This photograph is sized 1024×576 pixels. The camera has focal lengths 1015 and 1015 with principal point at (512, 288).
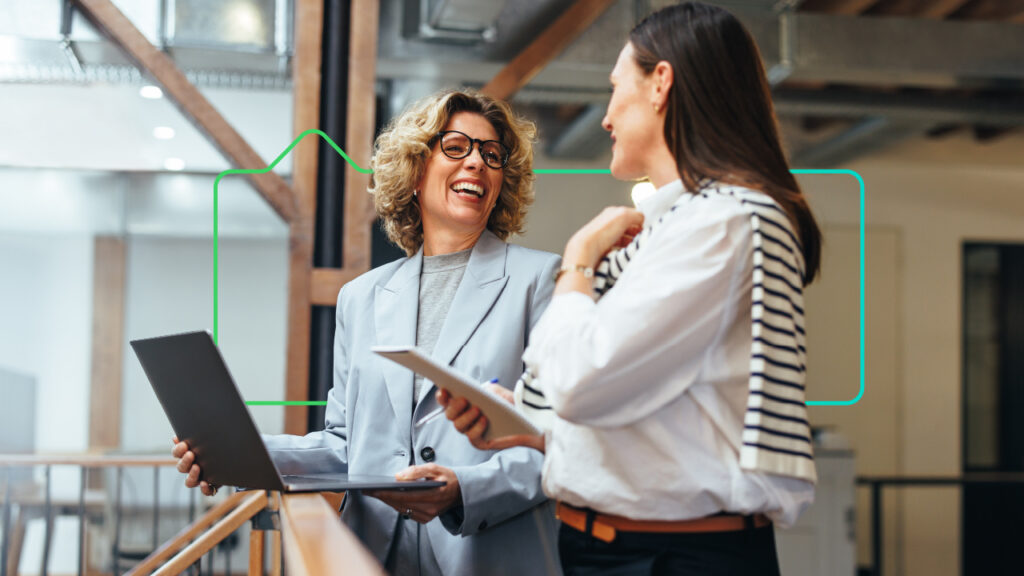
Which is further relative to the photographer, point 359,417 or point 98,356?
point 98,356

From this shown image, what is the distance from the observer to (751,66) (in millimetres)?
1249

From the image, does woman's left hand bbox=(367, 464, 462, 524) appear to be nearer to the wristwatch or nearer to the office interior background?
the wristwatch

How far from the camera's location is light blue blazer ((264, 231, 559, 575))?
65.6 inches

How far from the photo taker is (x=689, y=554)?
1.16 meters

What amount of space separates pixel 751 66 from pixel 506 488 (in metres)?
0.77

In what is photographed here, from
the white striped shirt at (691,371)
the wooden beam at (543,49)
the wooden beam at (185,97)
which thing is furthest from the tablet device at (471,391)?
the wooden beam at (543,49)

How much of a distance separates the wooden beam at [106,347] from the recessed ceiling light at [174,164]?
81 cm

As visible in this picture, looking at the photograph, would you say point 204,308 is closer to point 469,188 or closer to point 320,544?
point 469,188

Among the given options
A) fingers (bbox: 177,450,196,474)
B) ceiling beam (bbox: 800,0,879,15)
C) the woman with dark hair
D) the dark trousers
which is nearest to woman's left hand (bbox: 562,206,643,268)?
the woman with dark hair

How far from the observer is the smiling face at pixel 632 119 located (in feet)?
4.17

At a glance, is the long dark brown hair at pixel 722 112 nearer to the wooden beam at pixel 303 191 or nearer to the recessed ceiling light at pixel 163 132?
the wooden beam at pixel 303 191

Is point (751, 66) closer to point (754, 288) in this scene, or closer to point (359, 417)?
point (754, 288)

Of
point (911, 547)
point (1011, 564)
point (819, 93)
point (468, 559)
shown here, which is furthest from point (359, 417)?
point (1011, 564)

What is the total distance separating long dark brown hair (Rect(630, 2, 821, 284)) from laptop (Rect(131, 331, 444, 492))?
0.63 m
